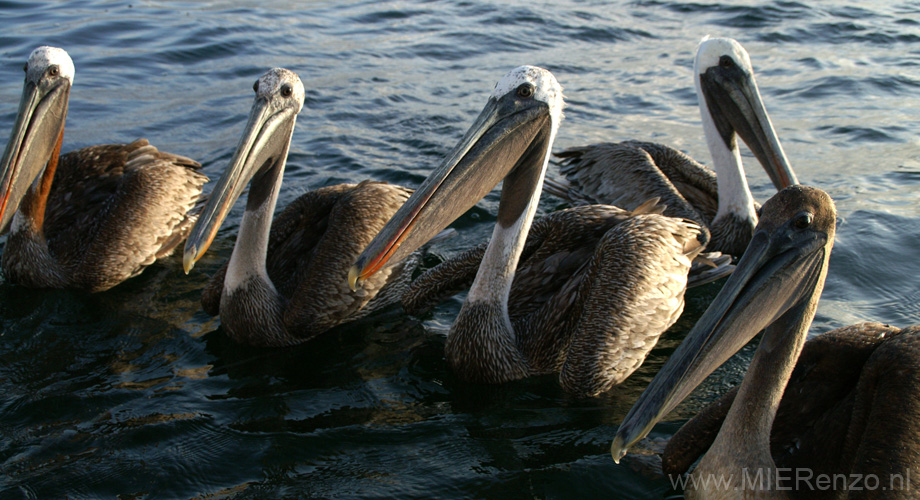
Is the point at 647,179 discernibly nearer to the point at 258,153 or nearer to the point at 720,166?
the point at 720,166

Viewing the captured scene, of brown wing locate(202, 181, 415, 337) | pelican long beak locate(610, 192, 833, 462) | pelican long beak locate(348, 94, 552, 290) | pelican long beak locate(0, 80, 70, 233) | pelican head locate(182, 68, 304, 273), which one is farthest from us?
pelican long beak locate(0, 80, 70, 233)

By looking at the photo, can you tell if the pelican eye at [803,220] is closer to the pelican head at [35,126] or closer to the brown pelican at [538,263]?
the brown pelican at [538,263]

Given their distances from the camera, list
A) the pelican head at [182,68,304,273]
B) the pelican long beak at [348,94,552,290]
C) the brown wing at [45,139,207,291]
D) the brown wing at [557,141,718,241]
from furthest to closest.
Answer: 1. the brown wing at [557,141,718,241]
2. the brown wing at [45,139,207,291]
3. the pelican head at [182,68,304,273]
4. the pelican long beak at [348,94,552,290]

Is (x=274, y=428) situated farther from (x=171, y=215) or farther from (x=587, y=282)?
(x=171, y=215)

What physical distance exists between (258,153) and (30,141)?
170cm

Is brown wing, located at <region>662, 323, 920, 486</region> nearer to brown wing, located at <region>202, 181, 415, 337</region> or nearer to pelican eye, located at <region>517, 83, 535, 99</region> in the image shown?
pelican eye, located at <region>517, 83, 535, 99</region>

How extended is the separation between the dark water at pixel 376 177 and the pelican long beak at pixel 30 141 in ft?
2.31

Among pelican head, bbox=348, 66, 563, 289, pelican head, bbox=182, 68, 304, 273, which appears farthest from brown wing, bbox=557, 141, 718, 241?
pelican head, bbox=182, 68, 304, 273

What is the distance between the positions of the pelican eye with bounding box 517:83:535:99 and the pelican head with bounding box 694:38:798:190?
2.24 meters

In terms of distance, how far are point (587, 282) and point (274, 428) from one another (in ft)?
5.57

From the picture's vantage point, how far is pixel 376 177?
746 cm

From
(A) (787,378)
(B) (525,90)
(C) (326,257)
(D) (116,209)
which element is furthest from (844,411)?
(D) (116,209)

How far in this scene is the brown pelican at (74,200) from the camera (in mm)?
5418

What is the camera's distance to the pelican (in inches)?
108
